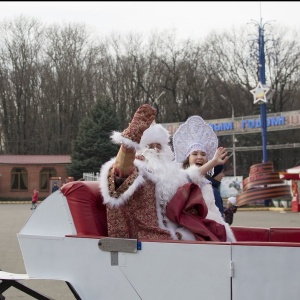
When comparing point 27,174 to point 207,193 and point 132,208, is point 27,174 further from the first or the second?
point 132,208

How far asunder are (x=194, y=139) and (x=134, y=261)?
1.41 metres

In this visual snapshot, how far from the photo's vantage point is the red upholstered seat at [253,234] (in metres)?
4.39

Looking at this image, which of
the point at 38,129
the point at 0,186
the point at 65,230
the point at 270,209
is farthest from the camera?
the point at 38,129

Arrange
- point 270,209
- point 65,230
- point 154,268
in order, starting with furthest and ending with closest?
point 270,209
point 65,230
point 154,268

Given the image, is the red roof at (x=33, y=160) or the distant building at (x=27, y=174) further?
the red roof at (x=33, y=160)

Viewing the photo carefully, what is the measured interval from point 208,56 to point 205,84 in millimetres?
2804

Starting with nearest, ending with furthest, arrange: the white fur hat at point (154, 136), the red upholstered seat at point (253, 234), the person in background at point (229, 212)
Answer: the white fur hat at point (154, 136), the red upholstered seat at point (253, 234), the person in background at point (229, 212)

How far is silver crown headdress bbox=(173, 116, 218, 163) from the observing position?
4477 mm

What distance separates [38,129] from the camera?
52219 millimetres

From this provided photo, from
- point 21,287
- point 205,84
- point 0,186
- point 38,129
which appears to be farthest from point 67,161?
point 21,287

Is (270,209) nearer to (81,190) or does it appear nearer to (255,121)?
(255,121)

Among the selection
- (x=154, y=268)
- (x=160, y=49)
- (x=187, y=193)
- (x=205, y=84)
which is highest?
(x=160, y=49)

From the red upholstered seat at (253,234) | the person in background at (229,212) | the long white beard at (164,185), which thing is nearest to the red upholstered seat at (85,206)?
the long white beard at (164,185)

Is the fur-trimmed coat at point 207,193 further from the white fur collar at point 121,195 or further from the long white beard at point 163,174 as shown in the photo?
the white fur collar at point 121,195
